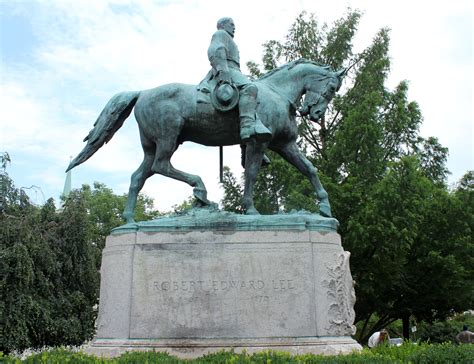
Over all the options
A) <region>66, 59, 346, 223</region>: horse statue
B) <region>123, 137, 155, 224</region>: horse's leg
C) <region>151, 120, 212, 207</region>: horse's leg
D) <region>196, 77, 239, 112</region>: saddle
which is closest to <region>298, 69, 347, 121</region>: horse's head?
<region>66, 59, 346, 223</region>: horse statue

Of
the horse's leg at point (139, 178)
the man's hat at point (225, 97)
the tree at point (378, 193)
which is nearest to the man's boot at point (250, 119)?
the man's hat at point (225, 97)

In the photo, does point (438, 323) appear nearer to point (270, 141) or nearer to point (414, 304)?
point (414, 304)

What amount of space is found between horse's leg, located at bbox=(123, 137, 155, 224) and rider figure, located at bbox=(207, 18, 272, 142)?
1.69 meters

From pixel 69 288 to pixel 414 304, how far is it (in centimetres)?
1397

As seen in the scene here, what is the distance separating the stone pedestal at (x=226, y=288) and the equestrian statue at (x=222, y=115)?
0.79 m

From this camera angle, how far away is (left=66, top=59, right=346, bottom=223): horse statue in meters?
9.75

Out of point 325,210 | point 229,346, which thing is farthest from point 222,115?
point 229,346

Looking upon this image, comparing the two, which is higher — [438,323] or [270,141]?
[270,141]

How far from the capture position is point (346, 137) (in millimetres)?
21969

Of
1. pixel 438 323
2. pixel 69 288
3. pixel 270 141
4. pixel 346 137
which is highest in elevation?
pixel 346 137

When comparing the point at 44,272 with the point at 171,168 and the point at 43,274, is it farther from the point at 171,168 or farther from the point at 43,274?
the point at 171,168

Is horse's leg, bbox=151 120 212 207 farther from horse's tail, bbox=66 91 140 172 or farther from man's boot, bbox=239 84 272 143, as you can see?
man's boot, bbox=239 84 272 143

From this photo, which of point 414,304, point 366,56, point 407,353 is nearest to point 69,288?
point 414,304

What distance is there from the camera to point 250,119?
933cm
